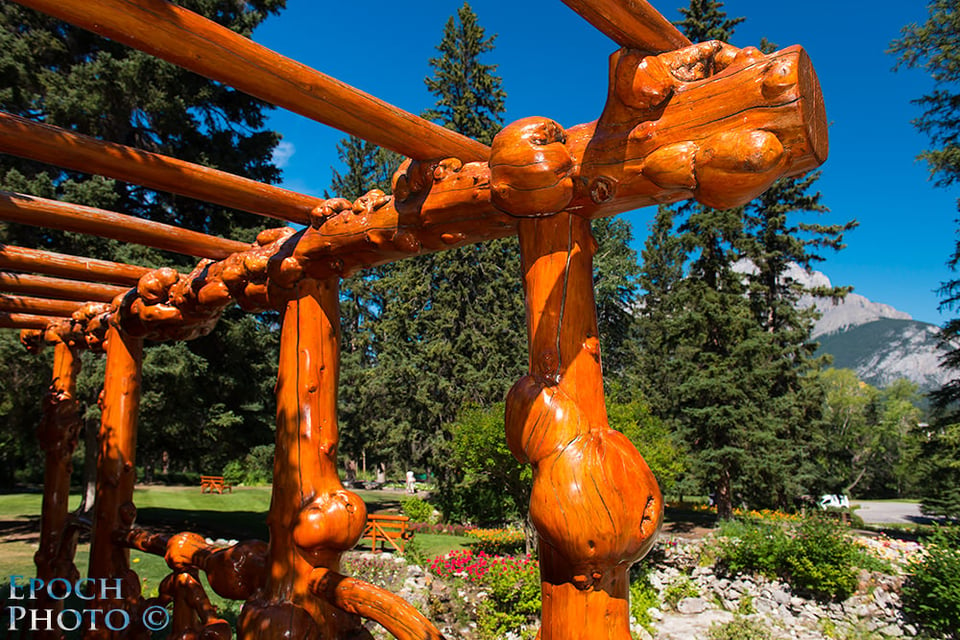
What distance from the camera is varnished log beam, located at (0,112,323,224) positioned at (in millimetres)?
2272

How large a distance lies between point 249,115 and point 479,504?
12.5m

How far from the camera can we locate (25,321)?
5176 millimetres

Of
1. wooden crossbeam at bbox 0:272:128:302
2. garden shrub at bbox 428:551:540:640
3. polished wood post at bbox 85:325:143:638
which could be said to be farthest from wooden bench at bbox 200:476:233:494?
polished wood post at bbox 85:325:143:638

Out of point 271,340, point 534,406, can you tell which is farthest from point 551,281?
point 271,340

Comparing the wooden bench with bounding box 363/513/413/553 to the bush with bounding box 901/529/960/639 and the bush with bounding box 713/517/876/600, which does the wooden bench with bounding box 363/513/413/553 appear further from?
the bush with bounding box 901/529/960/639

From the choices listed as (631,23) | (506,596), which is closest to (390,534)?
(506,596)

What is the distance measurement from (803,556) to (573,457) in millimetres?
11155

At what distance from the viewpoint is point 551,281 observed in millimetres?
1693

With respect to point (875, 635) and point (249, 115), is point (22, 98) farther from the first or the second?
point (875, 635)

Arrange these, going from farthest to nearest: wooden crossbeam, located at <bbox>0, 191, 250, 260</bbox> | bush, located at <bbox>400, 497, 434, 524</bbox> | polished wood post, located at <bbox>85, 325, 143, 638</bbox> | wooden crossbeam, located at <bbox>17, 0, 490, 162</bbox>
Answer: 1. bush, located at <bbox>400, 497, 434, 524</bbox>
2. polished wood post, located at <bbox>85, 325, 143, 638</bbox>
3. wooden crossbeam, located at <bbox>0, 191, 250, 260</bbox>
4. wooden crossbeam, located at <bbox>17, 0, 490, 162</bbox>

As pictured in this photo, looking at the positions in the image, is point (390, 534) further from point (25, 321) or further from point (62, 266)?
point (62, 266)

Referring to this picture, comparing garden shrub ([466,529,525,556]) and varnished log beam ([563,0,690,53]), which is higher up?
varnished log beam ([563,0,690,53])

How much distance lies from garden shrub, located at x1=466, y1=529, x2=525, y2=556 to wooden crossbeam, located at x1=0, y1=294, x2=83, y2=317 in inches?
392

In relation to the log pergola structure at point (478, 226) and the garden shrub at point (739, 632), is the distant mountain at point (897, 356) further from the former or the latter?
the log pergola structure at point (478, 226)
